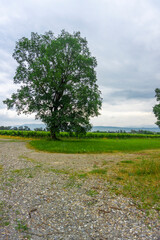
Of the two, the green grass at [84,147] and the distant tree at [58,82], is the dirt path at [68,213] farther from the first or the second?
the distant tree at [58,82]

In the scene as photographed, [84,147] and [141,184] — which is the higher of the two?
[84,147]

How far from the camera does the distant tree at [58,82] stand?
25484 mm

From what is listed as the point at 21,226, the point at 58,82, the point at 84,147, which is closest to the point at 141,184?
the point at 21,226

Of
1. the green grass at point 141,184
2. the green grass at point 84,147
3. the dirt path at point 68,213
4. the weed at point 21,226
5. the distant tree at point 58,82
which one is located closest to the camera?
the dirt path at point 68,213

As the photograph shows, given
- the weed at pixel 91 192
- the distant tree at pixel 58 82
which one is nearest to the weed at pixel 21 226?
the weed at pixel 91 192

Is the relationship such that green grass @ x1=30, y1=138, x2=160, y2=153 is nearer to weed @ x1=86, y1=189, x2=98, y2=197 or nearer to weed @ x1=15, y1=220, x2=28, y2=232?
weed @ x1=86, y1=189, x2=98, y2=197

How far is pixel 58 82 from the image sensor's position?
89.4ft

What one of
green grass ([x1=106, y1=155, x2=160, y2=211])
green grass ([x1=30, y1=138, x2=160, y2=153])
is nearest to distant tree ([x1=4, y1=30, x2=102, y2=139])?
green grass ([x1=30, y1=138, x2=160, y2=153])

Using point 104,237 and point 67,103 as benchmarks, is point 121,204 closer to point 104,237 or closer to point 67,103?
point 104,237

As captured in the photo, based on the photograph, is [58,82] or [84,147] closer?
[84,147]

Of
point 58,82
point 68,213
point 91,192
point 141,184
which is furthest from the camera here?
point 58,82

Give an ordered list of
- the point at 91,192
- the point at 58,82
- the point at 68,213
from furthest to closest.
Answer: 1. the point at 58,82
2. the point at 91,192
3. the point at 68,213

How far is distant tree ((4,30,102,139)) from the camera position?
1003 inches

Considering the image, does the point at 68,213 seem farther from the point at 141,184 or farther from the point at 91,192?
the point at 141,184
